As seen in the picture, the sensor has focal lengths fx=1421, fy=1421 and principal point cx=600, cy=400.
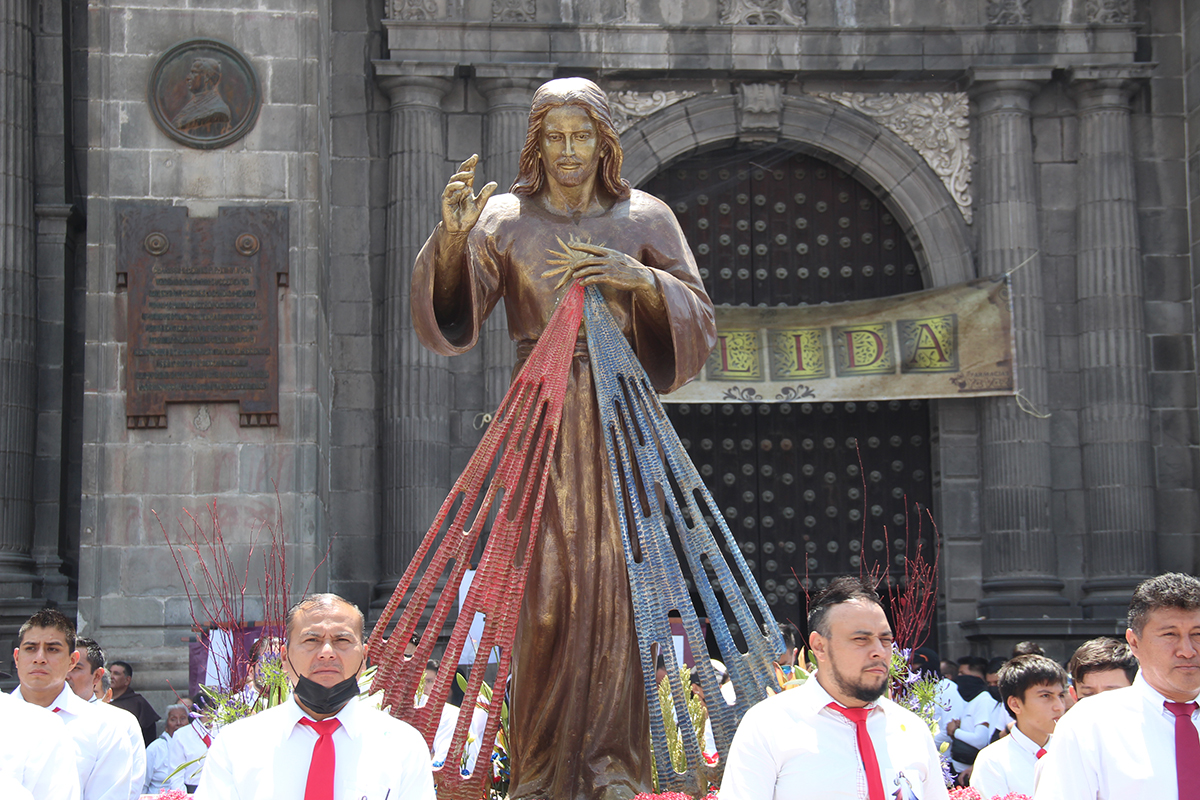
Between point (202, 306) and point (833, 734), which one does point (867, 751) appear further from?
point (202, 306)

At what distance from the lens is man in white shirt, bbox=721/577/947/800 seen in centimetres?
369

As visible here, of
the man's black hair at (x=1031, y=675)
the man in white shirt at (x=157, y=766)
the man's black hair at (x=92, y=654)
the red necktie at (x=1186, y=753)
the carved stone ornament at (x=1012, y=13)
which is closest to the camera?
the red necktie at (x=1186, y=753)

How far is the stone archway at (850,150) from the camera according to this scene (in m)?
13.9

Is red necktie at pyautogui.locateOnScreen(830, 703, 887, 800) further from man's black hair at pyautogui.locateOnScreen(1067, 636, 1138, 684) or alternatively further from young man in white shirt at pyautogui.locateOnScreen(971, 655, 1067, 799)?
young man in white shirt at pyautogui.locateOnScreen(971, 655, 1067, 799)

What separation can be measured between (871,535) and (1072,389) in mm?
2407

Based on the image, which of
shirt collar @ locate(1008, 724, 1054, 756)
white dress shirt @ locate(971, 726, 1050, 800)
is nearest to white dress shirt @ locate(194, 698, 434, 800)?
white dress shirt @ locate(971, 726, 1050, 800)

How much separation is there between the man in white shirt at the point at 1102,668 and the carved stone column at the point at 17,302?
9.52 metres

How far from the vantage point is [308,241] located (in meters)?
11.5

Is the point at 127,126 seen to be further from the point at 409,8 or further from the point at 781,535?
the point at 781,535

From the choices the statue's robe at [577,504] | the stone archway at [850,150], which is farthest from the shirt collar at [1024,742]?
the stone archway at [850,150]

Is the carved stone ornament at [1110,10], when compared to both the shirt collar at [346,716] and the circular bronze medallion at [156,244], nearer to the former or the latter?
the circular bronze medallion at [156,244]

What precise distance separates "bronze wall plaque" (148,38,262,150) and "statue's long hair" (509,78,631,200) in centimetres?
681

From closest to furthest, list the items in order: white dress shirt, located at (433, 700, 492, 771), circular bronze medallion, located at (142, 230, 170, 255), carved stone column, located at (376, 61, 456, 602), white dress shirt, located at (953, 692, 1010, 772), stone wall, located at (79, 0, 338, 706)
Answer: white dress shirt, located at (433, 700, 492, 771)
white dress shirt, located at (953, 692, 1010, 772)
stone wall, located at (79, 0, 338, 706)
circular bronze medallion, located at (142, 230, 170, 255)
carved stone column, located at (376, 61, 456, 602)

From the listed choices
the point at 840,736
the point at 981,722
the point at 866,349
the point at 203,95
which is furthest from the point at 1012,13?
the point at 840,736
